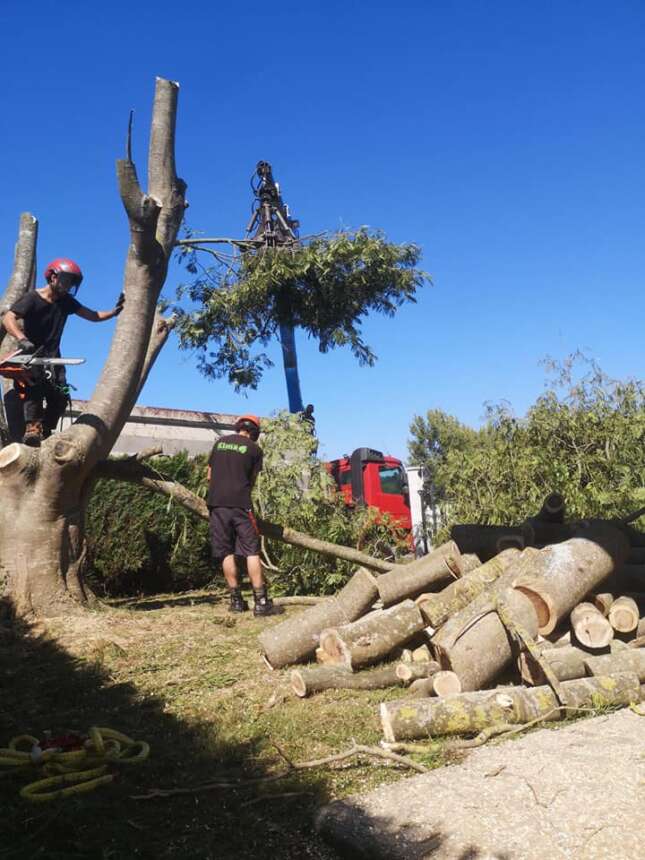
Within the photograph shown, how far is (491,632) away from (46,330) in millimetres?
4930

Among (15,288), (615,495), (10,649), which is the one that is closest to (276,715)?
(10,649)

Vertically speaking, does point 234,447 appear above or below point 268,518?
above

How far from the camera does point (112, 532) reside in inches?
388

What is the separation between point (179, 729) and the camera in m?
4.02

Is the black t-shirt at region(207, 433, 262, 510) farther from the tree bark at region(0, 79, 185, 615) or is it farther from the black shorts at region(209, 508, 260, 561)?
the tree bark at region(0, 79, 185, 615)

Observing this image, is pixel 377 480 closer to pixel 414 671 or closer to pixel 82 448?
pixel 82 448

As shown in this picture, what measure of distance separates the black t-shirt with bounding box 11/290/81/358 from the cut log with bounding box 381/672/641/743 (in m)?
4.87

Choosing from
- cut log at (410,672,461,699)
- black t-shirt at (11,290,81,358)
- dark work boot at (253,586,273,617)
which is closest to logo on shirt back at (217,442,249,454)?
dark work boot at (253,586,273,617)

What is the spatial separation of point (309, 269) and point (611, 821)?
15069 mm

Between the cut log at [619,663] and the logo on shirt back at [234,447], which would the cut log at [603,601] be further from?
the logo on shirt back at [234,447]

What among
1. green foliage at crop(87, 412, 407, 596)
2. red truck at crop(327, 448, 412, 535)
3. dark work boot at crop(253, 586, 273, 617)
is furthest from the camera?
red truck at crop(327, 448, 412, 535)

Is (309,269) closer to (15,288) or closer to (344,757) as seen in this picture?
(15,288)

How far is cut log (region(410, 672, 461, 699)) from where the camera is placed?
4180 mm

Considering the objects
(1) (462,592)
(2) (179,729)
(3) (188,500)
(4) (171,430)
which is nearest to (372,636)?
(1) (462,592)
